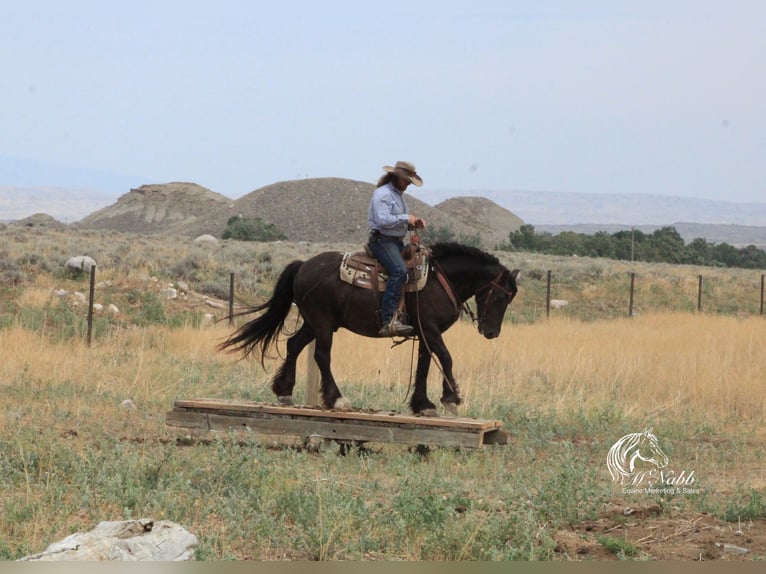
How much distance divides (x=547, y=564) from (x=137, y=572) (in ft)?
5.73

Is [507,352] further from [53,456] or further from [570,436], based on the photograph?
[53,456]

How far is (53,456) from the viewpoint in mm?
8812

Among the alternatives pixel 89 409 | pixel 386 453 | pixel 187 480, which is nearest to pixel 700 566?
pixel 187 480

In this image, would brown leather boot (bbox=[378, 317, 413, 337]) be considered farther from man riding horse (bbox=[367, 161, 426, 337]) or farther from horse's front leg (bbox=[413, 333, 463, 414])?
horse's front leg (bbox=[413, 333, 463, 414])

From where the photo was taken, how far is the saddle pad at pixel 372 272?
35.1 feet

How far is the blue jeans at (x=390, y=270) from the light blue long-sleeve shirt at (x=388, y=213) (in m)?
0.10

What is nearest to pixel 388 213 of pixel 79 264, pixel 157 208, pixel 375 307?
pixel 375 307

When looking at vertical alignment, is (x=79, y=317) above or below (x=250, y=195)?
below

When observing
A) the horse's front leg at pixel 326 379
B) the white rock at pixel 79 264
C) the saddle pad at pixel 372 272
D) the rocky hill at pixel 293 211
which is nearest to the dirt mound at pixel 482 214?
the rocky hill at pixel 293 211

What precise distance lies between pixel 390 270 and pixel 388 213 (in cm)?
53

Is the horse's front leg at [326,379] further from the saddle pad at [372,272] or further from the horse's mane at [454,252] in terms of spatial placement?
the horse's mane at [454,252]

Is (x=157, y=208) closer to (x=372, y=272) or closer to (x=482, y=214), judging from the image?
(x=482, y=214)

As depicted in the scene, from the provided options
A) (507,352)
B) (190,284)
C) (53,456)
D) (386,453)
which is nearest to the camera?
(53,456)

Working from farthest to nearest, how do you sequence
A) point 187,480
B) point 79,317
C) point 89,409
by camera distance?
point 79,317
point 89,409
point 187,480
